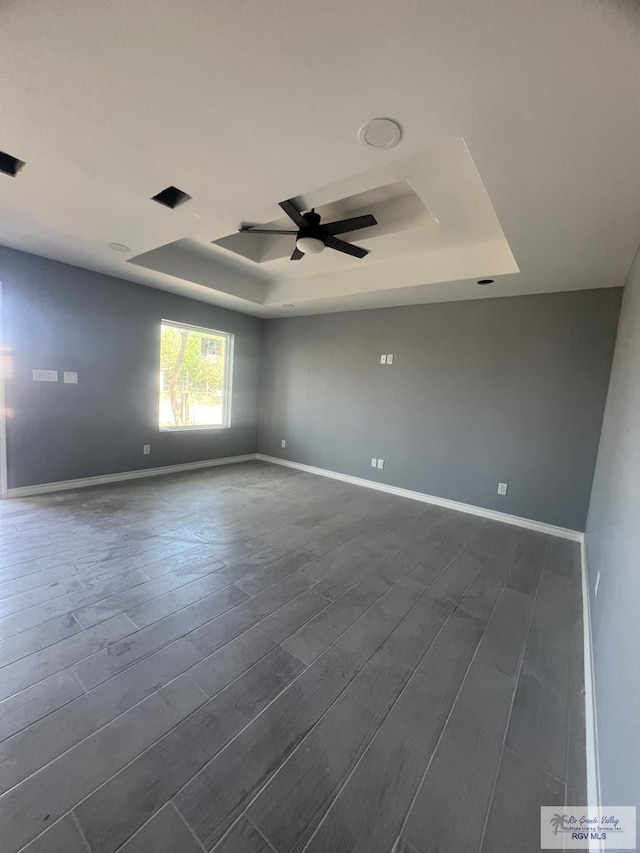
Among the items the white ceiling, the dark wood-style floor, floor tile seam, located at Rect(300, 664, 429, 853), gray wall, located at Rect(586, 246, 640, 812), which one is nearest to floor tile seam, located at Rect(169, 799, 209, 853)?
the dark wood-style floor

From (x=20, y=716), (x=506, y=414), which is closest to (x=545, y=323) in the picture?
(x=506, y=414)

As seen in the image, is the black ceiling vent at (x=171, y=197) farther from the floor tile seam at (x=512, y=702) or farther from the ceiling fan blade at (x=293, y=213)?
the floor tile seam at (x=512, y=702)

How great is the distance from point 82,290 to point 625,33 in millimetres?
4548

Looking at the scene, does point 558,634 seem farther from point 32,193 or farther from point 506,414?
point 32,193

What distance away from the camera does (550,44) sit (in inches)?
42.7

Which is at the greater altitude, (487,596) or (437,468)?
(437,468)

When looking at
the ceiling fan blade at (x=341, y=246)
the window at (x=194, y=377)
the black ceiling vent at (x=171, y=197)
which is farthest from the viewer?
the window at (x=194, y=377)

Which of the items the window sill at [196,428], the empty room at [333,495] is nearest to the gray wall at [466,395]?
the empty room at [333,495]

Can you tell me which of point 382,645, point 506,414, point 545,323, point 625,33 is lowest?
point 382,645

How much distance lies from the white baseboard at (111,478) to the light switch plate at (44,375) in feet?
3.75

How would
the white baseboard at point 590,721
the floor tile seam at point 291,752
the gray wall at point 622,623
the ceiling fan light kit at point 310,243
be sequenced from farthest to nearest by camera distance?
the ceiling fan light kit at point 310,243, the white baseboard at point 590,721, the floor tile seam at point 291,752, the gray wall at point 622,623

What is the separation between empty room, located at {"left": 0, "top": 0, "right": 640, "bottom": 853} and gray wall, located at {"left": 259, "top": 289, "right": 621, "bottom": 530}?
1.4 inches

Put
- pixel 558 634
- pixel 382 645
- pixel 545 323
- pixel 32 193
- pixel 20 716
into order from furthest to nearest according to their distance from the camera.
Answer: pixel 545 323 → pixel 32 193 → pixel 558 634 → pixel 382 645 → pixel 20 716

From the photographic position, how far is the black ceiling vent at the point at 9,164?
194 centimetres
